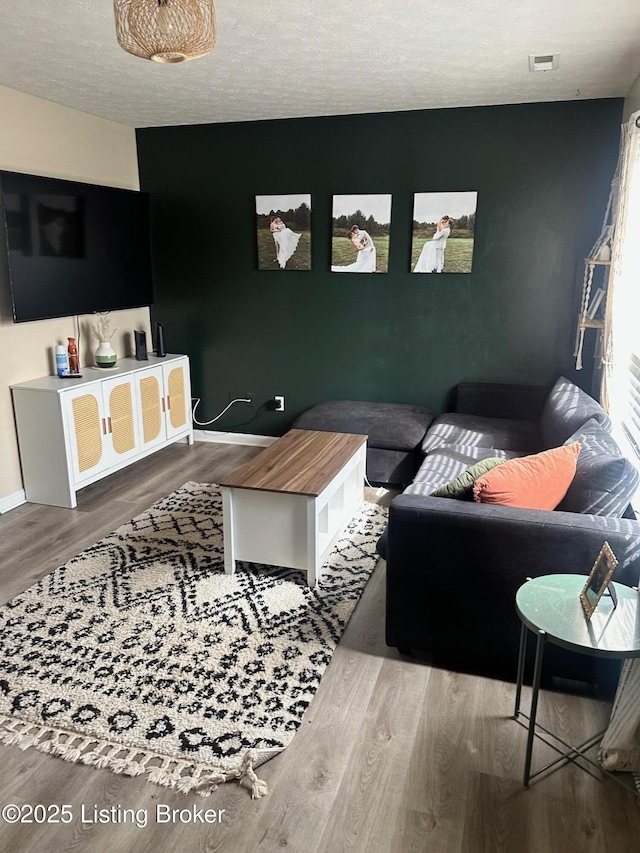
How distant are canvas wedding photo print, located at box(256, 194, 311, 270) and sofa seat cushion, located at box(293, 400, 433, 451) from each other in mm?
1152

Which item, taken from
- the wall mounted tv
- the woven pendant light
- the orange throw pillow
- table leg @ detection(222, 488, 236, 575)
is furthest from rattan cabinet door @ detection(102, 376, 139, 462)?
the orange throw pillow

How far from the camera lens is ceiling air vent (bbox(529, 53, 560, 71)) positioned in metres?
3.18

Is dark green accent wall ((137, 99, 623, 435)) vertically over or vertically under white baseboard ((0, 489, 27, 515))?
over

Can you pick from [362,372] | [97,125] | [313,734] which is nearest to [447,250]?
[362,372]

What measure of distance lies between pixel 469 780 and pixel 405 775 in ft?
0.63

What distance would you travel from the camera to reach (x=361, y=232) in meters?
4.64

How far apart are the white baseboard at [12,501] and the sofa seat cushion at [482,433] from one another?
256 cm

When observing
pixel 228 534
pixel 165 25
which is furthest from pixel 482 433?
pixel 165 25

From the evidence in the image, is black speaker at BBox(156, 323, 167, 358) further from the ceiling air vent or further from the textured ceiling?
the ceiling air vent

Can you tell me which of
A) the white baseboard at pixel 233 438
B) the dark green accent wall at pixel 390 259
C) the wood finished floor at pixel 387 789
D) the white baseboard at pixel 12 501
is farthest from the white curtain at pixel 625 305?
the white baseboard at pixel 12 501

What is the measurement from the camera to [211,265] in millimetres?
5055

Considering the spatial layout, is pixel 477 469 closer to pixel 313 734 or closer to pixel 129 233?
pixel 313 734

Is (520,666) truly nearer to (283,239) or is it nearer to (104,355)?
(104,355)

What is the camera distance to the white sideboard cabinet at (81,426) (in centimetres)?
384
